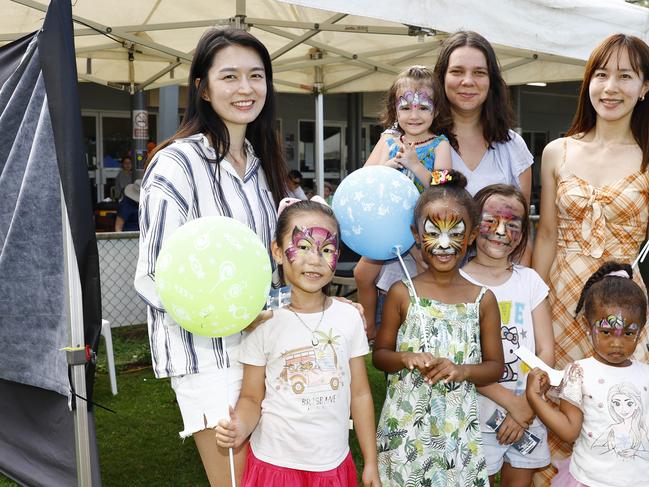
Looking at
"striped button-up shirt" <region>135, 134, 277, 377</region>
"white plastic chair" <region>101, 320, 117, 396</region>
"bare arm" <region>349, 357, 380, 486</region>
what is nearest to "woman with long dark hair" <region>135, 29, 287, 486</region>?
"striped button-up shirt" <region>135, 134, 277, 377</region>

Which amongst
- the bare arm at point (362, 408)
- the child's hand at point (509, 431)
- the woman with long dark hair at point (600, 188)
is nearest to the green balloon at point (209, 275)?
the bare arm at point (362, 408)

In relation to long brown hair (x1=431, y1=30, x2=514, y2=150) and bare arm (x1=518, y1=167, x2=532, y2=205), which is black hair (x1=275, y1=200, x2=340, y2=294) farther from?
bare arm (x1=518, y1=167, x2=532, y2=205)

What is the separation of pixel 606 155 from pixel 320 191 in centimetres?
534

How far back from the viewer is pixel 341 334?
2.10 meters

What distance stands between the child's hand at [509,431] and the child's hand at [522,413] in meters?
0.01

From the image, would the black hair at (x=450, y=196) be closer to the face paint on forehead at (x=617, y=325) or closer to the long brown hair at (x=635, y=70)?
the face paint on forehead at (x=617, y=325)

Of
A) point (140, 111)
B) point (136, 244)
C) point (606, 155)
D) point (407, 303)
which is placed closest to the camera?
point (407, 303)

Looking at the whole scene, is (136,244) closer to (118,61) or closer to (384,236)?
(118,61)

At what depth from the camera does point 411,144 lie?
2643 mm

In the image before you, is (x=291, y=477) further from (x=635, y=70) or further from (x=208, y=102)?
(x=635, y=70)

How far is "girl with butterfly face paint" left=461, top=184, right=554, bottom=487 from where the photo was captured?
2357mm

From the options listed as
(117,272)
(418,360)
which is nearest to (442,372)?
(418,360)

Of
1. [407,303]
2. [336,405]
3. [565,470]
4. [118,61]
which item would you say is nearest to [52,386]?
→ [336,405]

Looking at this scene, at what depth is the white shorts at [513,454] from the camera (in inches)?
94.0
